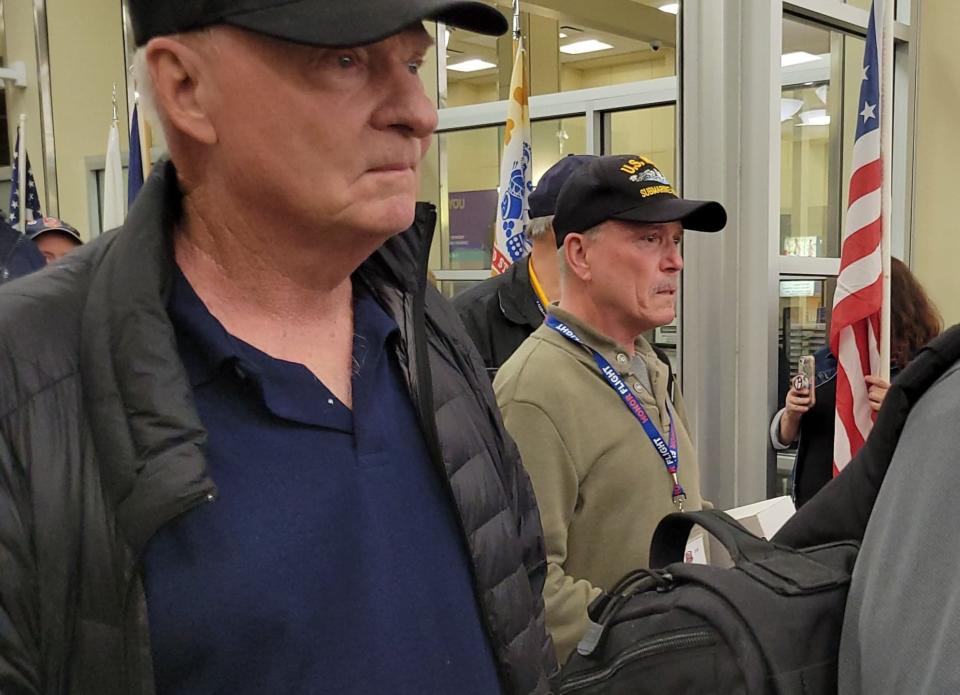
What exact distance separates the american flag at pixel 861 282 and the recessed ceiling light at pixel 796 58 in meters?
0.31

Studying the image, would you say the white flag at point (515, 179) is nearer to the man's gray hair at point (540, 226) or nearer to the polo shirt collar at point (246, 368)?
the man's gray hair at point (540, 226)

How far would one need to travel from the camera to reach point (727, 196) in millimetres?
2789

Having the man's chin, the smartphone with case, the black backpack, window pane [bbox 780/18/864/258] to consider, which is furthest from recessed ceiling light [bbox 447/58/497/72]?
the black backpack

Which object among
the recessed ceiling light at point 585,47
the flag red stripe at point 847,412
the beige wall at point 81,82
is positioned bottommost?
the flag red stripe at point 847,412

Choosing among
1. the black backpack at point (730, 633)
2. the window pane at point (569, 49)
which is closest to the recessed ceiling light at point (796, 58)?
the window pane at point (569, 49)

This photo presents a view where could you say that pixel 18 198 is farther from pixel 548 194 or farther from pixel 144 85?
pixel 144 85

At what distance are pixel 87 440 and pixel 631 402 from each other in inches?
45.6

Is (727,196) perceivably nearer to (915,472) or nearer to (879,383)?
(879,383)

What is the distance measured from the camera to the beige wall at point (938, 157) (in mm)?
3533

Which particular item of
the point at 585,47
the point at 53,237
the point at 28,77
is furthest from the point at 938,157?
the point at 585,47

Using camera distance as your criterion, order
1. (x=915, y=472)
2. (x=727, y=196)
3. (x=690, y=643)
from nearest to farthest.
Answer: (x=915, y=472)
(x=690, y=643)
(x=727, y=196)

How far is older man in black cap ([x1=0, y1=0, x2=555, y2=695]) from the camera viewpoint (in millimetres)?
737

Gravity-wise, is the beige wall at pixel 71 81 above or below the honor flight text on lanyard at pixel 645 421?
above

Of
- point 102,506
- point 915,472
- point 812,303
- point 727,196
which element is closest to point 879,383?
point 812,303
